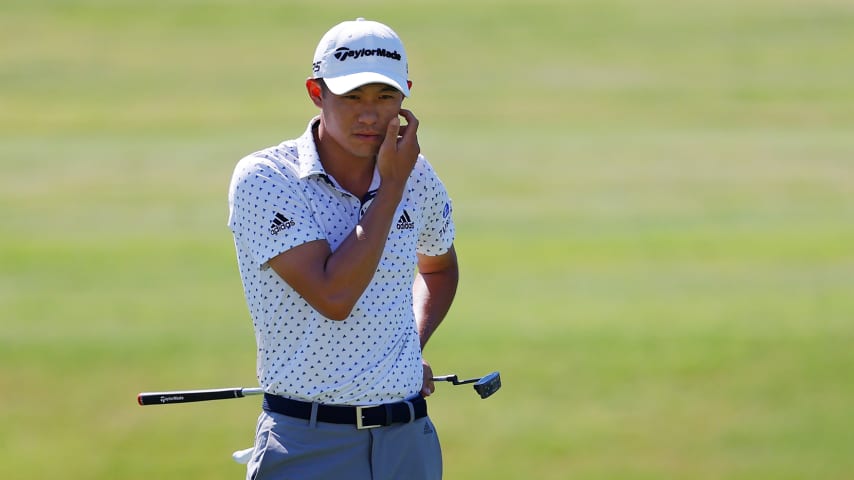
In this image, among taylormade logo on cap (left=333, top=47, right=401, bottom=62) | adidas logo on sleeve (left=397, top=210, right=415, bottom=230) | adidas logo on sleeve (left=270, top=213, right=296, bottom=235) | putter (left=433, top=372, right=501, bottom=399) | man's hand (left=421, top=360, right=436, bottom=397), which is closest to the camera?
adidas logo on sleeve (left=270, top=213, right=296, bottom=235)

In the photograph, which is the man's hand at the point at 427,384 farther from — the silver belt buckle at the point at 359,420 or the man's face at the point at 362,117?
the man's face at the point at 362,117

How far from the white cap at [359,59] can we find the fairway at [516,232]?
3965mm

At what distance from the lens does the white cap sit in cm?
323

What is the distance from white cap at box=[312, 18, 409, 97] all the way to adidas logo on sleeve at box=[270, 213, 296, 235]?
→ 312 millimetres

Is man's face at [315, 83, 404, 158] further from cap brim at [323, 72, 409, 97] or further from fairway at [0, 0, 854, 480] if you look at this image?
fairway at [0, 0, 854, 480]

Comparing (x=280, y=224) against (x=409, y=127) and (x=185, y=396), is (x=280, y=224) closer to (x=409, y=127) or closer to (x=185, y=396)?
(x=409, y=127)

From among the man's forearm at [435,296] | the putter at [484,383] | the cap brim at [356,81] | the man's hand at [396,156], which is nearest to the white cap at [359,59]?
the cap brim at [356,81]

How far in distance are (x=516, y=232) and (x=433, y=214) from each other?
8.21 meters

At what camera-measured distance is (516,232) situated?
11.7m

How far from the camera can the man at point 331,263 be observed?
3.18 meters

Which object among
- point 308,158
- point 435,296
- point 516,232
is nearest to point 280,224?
point 308,158

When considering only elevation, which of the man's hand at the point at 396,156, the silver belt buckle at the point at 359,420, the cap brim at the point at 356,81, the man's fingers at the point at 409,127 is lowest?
the silver belt buckle at the point at 359,420

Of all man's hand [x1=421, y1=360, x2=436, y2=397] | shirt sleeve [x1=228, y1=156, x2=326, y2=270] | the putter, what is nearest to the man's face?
shirt sleeve [x1=228, y1=156, x2=326, y2=270]

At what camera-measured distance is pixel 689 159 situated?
14086 millimetres
